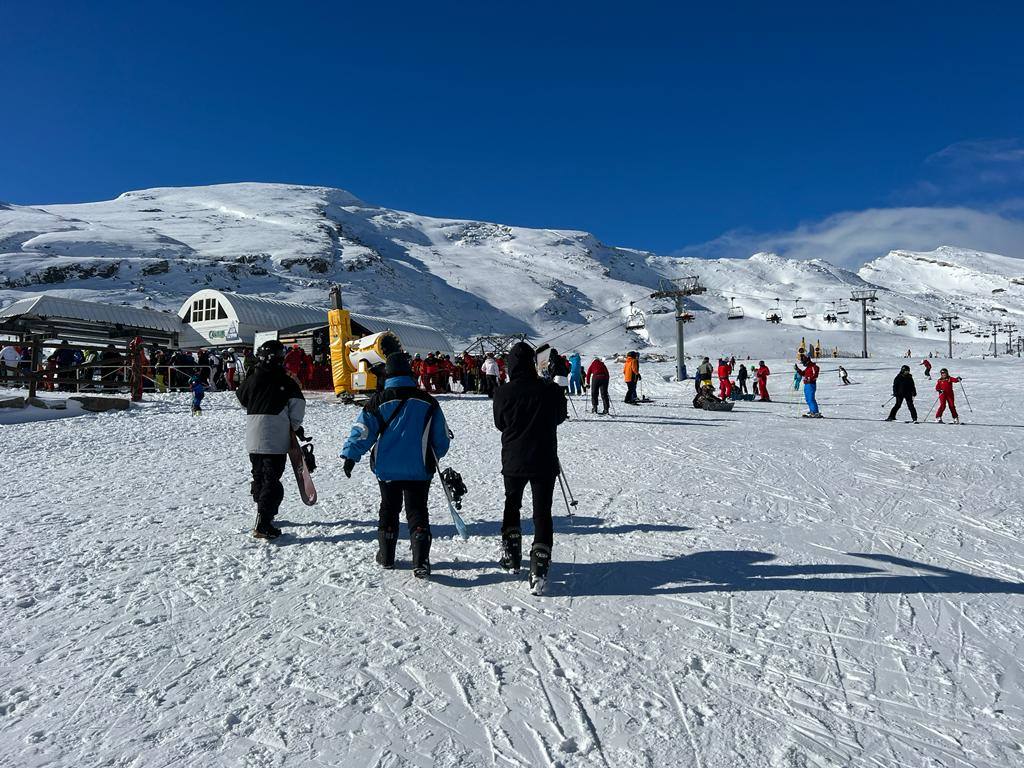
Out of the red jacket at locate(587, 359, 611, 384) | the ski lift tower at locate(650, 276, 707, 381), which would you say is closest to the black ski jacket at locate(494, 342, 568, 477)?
the red jacket at locate(587, 359, 611, 384)

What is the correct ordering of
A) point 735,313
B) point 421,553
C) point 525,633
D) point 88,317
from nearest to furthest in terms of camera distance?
point 525,633 < point 421,553 < point 88,317 < point 735,313

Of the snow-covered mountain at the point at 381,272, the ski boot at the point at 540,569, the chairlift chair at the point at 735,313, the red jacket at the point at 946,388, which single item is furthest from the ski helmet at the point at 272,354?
the snow-covered mountain at the point at 381,272

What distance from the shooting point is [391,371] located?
14.3ft

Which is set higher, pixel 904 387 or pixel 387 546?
pixel 904 387

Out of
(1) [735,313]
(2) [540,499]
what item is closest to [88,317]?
(2) [540,499]

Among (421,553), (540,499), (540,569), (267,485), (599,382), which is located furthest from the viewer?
(599,382)

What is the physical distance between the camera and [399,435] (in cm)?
421

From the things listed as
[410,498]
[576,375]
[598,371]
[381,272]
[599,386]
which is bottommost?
[410,498]

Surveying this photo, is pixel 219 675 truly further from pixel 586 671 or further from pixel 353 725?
pixel 586 671

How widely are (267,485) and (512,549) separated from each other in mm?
2320

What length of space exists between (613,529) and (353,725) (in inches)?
131

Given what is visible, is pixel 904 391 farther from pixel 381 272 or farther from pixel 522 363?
pixel 381 272

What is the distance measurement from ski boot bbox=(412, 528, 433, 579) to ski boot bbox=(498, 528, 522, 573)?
0.54 m

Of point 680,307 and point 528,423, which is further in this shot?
point 680,307
